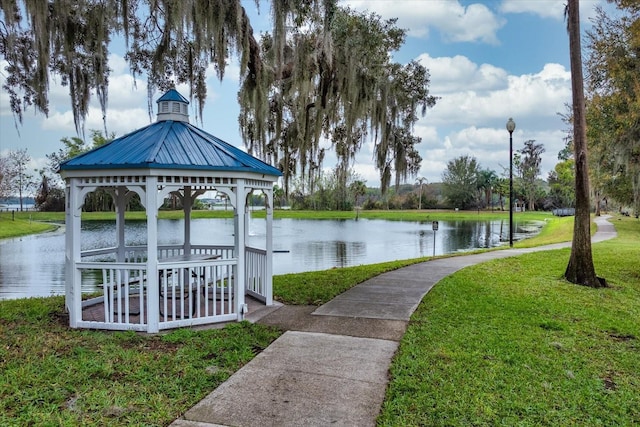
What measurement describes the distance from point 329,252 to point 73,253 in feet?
44.2

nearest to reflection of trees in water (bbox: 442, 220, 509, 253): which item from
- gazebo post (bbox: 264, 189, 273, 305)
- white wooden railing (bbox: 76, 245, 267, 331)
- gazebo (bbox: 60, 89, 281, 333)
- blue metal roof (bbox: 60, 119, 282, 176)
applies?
white wooden railing (bbox: 76, 245, 267, 331)

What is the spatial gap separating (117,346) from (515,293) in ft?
20.8

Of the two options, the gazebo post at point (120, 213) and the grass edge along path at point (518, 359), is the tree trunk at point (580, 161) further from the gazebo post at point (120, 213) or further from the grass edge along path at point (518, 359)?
the gazebo post at point (120, 213)

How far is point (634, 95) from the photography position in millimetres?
9250

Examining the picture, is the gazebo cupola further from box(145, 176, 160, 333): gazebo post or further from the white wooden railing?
the white wooden railing

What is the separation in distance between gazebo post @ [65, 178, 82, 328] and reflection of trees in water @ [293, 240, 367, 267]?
9.86 m

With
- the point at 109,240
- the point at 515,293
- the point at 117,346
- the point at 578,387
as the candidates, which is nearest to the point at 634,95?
the point at 515,293

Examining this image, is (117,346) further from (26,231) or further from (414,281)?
(26,231)

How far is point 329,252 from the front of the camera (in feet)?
60.8

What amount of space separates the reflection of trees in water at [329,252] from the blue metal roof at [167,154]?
923 centimetres

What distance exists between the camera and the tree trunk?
26.7 feet

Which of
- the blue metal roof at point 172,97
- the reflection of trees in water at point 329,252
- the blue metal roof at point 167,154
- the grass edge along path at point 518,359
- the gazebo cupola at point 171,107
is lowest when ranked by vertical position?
the reflection of trees in water at point 329,252

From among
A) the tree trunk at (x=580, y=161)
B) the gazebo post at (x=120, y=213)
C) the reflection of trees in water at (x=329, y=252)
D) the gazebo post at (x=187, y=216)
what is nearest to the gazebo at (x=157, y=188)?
the gazebo post at (x=120, y=213)

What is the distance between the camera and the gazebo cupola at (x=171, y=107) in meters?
6.47
